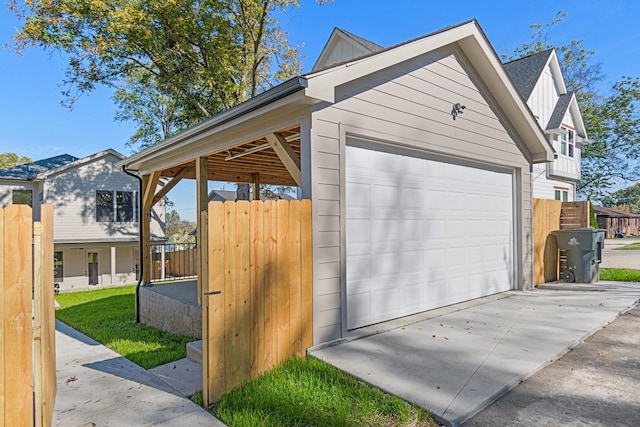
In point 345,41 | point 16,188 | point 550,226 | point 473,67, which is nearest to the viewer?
point 473,67

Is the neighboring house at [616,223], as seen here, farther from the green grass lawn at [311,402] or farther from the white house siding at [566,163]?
the green grass lawn at [311,402]

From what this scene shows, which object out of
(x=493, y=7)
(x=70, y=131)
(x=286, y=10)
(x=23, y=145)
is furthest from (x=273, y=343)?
(x=23, y=145)

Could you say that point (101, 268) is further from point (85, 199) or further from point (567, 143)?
point (567, 143)

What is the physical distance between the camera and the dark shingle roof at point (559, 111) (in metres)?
16.6

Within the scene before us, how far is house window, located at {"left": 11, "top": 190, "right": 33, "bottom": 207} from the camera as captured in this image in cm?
1698

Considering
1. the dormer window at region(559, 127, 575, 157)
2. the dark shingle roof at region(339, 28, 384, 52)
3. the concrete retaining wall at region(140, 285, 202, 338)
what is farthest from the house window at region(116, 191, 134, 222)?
the dormer window at region(559, 127, 575, 157)

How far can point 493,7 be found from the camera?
13297 mm

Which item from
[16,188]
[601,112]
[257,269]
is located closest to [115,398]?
[257,269]

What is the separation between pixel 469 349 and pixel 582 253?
592cm

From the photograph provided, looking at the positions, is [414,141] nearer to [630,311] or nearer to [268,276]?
[268,276]

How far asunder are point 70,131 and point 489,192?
25.7 meters

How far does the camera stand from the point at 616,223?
138ft

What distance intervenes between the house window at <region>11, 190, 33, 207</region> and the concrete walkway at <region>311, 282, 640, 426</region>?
752 inches

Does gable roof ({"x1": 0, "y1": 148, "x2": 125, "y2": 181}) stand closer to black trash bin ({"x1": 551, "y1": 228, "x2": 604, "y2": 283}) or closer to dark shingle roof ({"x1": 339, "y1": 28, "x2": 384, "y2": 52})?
dark shingle roof ({"x1": 339, "y1": 28, "x2": 384, "y2": 52})
